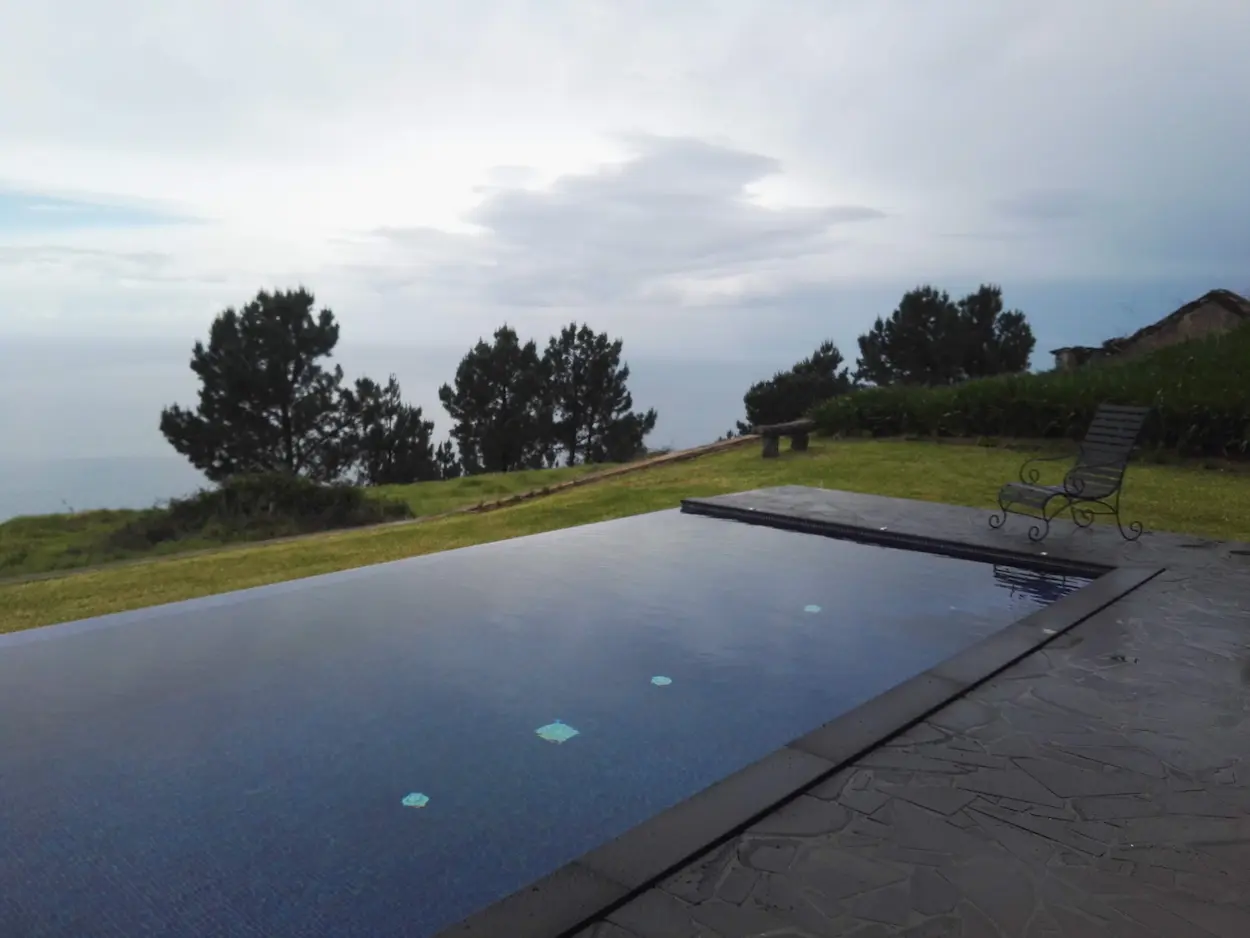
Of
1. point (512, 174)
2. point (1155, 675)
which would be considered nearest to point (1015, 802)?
point (1155, 675)

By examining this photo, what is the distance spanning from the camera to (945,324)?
3192cm

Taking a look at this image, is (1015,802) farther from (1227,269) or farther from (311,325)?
(311,325)

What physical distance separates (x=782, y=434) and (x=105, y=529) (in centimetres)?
1210

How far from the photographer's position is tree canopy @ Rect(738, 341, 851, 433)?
32125 mm

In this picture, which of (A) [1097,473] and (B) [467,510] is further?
(B) [467,510]

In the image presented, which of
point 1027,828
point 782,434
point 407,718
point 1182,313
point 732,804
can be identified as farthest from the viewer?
point 1182,313

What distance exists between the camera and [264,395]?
86.0 feet

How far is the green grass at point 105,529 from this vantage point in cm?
1259

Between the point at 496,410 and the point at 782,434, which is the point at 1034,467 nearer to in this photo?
the point at 782,434

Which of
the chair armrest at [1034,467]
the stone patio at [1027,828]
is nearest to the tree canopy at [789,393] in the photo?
the chair armrest at [1034,467]

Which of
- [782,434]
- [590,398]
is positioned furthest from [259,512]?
[590,398]

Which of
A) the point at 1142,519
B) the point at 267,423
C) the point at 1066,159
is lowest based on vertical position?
the point at 1142,519

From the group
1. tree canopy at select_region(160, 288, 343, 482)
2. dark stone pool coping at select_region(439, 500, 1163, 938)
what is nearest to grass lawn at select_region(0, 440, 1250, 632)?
dark stone pool coping at select_region(439, 500, 1163, 938)

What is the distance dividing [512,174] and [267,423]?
11.2 meters
